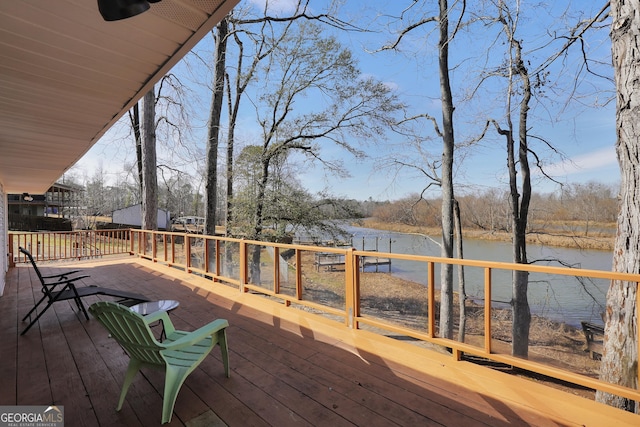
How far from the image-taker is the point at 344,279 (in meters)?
6.42

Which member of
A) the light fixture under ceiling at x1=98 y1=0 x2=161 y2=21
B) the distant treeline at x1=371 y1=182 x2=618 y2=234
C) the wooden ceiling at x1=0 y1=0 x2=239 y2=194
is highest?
the wooden ceiling at x1=0 y1=0 x2=239 y2=194

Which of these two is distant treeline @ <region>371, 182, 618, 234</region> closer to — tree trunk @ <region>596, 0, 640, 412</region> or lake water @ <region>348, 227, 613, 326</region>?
lake water @ <region>348, 227, 613, 326</region>

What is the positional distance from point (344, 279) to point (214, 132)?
627cm

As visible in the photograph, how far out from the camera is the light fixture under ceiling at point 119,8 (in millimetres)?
1124

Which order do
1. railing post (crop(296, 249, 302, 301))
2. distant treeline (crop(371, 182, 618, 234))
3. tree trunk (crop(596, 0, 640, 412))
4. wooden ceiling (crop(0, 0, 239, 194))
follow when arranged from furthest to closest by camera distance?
distant treeline (crop(371, 182, 618, 234))
railing post (crop(296, 249, 302, 301))
tree trunk (crop(596, 0, 640, 412))
wooden ceiling (crop(0, 0, 239, 194))

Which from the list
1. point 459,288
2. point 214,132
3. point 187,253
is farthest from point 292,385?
point 214,132

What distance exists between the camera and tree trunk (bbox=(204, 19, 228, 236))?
875 centimetres

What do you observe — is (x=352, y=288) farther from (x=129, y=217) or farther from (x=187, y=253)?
(x=129, y=217)

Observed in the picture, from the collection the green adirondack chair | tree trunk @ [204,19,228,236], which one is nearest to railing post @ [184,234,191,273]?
tree trunk @ [204,19,228,236]

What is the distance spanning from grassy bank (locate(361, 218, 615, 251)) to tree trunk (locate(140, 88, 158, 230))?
8.03 meters

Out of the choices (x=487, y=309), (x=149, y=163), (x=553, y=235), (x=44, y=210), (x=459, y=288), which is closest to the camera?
(x=487, y=309)

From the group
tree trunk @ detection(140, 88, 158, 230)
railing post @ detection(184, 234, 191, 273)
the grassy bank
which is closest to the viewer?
railing post @ detection(184, 234, 191, 273)

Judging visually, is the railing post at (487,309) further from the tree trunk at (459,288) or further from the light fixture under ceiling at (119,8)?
the tree trunk at (459,288)

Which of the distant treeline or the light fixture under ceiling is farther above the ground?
the light fixture under ceiling
